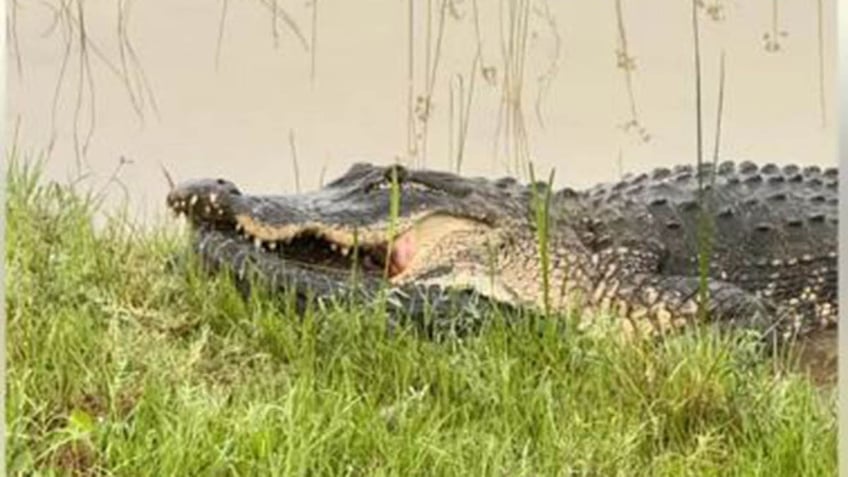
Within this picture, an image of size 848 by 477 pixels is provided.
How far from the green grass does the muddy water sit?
0.10 meters

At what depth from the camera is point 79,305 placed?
1756 mm

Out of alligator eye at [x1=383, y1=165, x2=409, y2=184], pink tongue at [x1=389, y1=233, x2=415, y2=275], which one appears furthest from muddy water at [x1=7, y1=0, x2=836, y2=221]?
pink tongue at [x1=389, y1=233, x2=415, y2=275]

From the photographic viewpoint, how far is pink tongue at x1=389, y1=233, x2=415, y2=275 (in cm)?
184

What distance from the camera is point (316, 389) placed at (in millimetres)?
1735

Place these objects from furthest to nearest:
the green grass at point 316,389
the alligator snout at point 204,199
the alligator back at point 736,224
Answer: the alligator back at point 736,224 < the alligator snout at point 204,199 < the green grass at point 316,389

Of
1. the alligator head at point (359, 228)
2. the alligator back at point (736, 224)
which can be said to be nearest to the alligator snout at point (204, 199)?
the alligator head at point (359, 228)

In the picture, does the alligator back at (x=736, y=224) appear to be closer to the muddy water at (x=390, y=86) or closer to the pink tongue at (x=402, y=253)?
the muddy water at (x=390, y=86)

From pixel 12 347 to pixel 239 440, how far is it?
0.84 ft

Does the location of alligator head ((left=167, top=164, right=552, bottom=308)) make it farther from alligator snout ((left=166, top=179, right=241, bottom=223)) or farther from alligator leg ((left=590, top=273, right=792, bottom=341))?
alligator leg ((left=590, top=273, right=792, bottom=341))

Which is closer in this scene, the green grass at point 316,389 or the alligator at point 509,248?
the green grass at point 316,389

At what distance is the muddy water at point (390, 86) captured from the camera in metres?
1.76

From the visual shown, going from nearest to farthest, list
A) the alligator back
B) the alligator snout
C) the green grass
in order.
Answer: the green grass
the alligator snout
the alligator back

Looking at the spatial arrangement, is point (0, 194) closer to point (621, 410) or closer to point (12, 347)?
point (12, 347)

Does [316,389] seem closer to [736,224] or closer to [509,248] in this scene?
[509,248]
